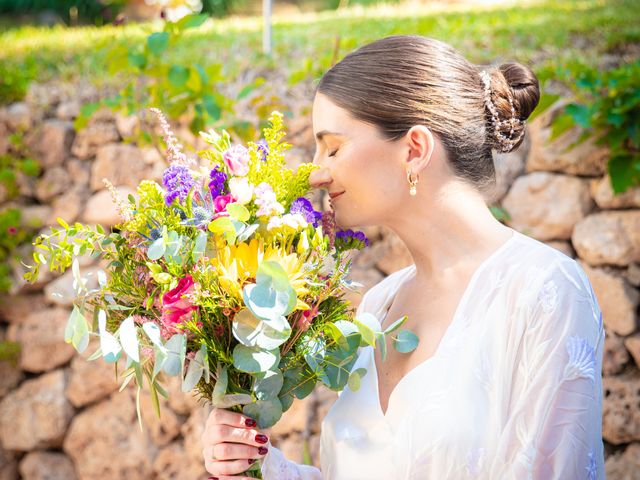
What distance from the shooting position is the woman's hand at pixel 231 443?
5.26ft

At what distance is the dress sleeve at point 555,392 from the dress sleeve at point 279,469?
50cm

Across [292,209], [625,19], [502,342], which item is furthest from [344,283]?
[625,19]

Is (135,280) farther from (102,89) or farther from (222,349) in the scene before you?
(102,89)

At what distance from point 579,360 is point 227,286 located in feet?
2.40

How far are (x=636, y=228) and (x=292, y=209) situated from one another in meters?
2.01

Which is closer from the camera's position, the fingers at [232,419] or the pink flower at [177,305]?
the pink flower at [177,305]

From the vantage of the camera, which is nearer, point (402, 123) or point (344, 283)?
point (344, 283)

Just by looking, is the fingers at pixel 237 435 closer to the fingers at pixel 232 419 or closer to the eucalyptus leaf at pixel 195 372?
the fingers at pixel 232 419

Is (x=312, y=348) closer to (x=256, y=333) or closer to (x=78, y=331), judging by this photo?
(x=256, y=333)

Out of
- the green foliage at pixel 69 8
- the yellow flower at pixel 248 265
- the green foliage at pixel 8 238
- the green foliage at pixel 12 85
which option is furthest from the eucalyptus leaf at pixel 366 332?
the green foliage at pixel 69 8

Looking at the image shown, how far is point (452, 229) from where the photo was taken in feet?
5.87

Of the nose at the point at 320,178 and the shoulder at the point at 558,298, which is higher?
the nose at the point at 320,178

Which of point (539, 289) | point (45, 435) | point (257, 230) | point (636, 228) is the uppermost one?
point (257, 230)

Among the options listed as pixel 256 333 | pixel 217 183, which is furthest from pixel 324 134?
pixel 256 333
